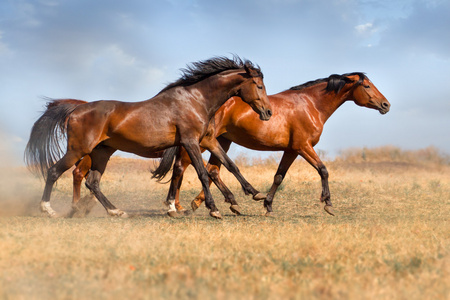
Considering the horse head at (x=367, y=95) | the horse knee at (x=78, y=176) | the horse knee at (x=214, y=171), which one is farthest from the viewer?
the horse head at (x=367, y=95)

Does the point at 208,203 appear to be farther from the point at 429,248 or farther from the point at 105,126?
the point at 429,248

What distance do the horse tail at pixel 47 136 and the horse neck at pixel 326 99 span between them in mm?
4256

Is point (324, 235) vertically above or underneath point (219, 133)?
underneath

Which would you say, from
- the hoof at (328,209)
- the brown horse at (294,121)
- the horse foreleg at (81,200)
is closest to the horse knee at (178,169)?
the brown horse at (294,121)

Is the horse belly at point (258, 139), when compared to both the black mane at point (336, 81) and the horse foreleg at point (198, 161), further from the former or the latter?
the horse foreleg at point (198, 161)

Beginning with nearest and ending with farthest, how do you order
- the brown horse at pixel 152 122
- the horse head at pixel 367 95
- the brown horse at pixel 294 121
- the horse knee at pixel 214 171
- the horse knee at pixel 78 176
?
the brown horse at pixel 152 122 → the horse knee at pixel 214 171 → the brown horse at pixel 294 121 → the horse knee at pixel 78 176 → the horse head at pixel 367 95

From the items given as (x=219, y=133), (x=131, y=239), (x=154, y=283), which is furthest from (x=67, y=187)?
(x=154, y=283)

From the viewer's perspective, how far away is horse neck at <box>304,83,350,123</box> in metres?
8.43

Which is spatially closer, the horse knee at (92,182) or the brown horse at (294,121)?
the horse knee at (92,182)

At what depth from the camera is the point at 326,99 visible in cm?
846

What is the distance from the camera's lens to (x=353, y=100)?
8789 millimetres

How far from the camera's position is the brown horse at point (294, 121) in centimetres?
787

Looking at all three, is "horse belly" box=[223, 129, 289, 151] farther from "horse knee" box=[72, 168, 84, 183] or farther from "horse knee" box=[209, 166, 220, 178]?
"horse knee" box=[72, 168, 84, 183]

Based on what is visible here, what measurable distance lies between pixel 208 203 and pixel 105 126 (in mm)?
1856
